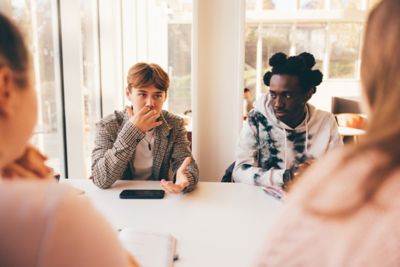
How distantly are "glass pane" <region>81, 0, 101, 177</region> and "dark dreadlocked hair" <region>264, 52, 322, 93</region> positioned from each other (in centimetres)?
135

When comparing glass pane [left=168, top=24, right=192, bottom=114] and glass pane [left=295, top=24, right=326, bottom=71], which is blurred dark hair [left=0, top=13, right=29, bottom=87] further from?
glass pane [left=295, top=24, right=326, bottom=71]

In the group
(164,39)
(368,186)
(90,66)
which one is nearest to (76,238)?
(368,186)

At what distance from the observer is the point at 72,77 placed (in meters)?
2.39

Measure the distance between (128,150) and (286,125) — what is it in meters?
0.79

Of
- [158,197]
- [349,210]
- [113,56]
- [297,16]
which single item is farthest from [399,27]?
[297,16]

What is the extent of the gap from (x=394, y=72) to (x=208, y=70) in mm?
2079

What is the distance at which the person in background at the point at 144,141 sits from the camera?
175 cm

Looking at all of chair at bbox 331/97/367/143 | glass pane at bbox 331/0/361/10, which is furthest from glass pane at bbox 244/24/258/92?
glass pane at bbox 331/0/361/10

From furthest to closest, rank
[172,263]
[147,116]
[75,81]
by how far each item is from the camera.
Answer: [75,81] → [147,116] → [172,263]

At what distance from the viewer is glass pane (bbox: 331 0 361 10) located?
7.60 meters

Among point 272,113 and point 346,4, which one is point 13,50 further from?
point 346,4

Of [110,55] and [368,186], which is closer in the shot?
[368,186]

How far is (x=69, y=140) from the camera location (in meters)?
2.44

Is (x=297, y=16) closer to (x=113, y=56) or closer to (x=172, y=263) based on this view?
(x=113, y=56)
